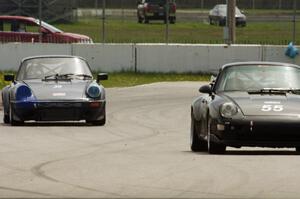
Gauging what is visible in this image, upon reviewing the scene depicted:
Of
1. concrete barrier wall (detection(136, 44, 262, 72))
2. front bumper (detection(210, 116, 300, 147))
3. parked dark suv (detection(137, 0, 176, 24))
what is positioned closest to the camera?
front bumper (detection(210, 116, 300, 147))

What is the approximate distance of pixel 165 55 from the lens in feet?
116

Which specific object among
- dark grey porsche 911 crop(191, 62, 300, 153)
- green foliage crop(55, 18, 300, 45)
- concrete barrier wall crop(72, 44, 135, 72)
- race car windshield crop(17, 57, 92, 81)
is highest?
dark grey porsche 911 crop(191, 62, 300, 153)

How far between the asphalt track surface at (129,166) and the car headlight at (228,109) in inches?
19.1

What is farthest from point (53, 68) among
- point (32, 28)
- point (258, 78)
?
point (32, 28)

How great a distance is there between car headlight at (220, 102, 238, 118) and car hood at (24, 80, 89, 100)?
6.14m

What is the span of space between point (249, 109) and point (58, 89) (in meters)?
6.71

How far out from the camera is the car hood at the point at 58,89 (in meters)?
20.4

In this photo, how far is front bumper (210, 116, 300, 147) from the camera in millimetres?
14344

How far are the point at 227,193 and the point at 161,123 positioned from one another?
37.6 feet

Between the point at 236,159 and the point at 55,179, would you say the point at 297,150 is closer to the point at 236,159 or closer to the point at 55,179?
the point at 236,159

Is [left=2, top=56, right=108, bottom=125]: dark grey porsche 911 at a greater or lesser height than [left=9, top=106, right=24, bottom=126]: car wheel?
greater

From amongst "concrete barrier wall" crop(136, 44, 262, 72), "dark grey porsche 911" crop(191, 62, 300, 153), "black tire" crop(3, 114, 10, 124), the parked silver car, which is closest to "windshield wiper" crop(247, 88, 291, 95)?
"dark grey porsche 911" crop(191, 62, 300, 153)

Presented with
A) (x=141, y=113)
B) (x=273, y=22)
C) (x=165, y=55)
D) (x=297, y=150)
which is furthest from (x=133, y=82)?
(x=273, y=22)

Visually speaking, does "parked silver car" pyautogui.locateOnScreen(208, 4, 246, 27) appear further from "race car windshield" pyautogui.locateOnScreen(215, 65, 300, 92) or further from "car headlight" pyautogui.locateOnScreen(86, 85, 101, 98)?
"race car windshield" pyautogui.locateOnScreen(215, 65, 300, 92)
